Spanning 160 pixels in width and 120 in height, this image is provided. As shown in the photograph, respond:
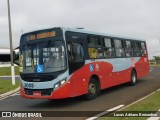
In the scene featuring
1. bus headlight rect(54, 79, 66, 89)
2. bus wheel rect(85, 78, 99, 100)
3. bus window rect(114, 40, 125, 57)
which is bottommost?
bus wheel rect(85, 78, 99, 100)

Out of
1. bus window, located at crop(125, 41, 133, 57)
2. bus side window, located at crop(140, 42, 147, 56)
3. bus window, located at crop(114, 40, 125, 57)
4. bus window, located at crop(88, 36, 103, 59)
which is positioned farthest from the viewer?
bus side window, located at crop(140, 42, 147, 56)

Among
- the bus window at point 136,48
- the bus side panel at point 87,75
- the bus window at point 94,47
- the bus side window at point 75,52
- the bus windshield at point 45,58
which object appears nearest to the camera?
the bus windshield at point 45,58

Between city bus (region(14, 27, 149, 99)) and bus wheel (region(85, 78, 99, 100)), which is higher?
city bus (region(14, 27, 149, 99))

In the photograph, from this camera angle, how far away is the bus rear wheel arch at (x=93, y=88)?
1367 cm

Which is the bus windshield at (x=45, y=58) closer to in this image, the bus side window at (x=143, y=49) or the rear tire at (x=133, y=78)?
the rear tire at (x=133, y=78)

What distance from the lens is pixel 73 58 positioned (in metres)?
12.5

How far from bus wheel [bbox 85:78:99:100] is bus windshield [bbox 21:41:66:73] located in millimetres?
2111

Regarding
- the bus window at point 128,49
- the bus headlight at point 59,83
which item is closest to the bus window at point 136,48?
the bus window at point 128,49

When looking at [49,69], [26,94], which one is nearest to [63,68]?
[49,69]

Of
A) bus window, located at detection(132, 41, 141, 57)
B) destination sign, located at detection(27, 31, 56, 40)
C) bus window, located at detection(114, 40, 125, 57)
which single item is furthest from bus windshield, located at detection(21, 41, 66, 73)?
bus window, located at detection(132, 41, 141, 57)

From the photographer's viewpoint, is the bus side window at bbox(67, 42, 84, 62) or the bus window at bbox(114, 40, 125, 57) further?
the bus window at bbox(114, 40, 125, 57)

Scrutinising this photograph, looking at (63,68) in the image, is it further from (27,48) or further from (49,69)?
(27,48)

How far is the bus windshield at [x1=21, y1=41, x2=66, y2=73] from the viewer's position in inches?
478

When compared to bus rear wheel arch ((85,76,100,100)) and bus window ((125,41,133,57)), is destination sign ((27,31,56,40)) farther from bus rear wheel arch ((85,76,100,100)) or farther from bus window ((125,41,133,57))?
bus window ((125,41,133,57))
